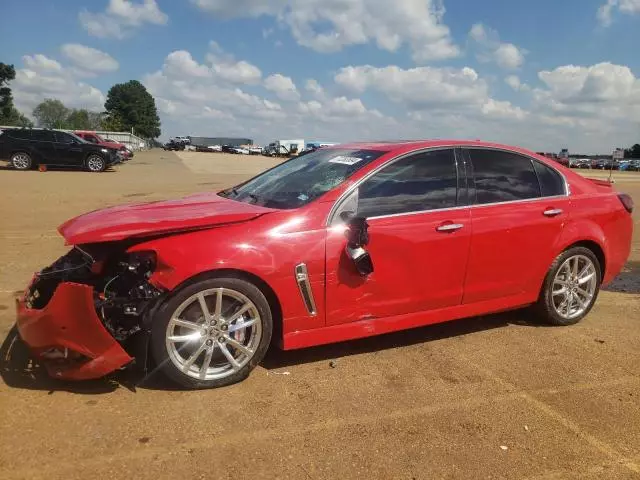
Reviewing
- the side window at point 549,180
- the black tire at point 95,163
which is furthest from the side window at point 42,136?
the side window at point 549,180

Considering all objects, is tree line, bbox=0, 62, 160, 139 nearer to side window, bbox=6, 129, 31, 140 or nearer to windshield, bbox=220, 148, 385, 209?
side window, bbox=6, 129, 31, 140

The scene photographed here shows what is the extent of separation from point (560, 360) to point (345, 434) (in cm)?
203

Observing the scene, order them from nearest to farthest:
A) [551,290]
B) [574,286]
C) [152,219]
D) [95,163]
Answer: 1. [152,219]
2. [551,290]
3. [574,286]
4. [95,163]

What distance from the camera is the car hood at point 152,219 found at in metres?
3.40

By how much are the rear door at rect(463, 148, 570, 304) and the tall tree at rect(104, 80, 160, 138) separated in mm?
129307

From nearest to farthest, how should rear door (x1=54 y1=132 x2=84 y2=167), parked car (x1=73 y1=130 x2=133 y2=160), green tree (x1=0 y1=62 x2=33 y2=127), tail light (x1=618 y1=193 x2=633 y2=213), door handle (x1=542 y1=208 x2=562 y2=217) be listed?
door handle (x1=542 y1=208 x2=562 y2=217) < tail light (x1=618 y1=193 x2=633 y2=213) < rear door (x1=54 y1=132 x2=84 y2=167) < parked car (x1=73 y1=130 x2=133 y2=160) < green tree (x1=0 y1=62 x2=33 y2=127)

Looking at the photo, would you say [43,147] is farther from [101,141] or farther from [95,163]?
[101,141]

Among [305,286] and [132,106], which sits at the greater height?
[132,106]

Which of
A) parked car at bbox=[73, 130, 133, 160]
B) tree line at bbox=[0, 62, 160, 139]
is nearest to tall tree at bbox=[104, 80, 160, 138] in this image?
tree line at bbox=[0, 62, 160, 139]

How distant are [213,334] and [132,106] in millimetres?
135520

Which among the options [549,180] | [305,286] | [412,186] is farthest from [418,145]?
[305,286]

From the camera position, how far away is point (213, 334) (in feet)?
11.6

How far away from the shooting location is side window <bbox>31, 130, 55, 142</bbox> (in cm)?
2225

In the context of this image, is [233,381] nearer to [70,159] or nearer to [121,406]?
[121,406]
